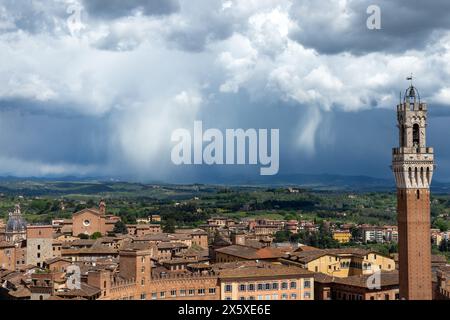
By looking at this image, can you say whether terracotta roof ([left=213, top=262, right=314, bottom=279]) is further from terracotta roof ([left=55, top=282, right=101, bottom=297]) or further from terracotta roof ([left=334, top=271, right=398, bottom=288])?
terracotta roof ([left=55, top=282, right=101, bottom=297])

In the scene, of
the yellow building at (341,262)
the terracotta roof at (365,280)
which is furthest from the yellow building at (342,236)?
the terracotta roof at (365,280)

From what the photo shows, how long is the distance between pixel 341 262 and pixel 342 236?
40115 mm

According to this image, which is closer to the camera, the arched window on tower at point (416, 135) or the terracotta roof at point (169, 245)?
the arched window on tower at point (416, 135)

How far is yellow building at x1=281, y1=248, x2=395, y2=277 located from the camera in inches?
1858

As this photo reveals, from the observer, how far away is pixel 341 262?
1918 inches

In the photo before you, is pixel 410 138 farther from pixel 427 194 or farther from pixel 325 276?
pixel 325 276

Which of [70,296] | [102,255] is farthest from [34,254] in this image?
[70,296]

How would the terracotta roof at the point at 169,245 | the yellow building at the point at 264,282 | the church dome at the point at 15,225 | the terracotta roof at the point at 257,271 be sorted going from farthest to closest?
the church dome at the point at 15,225 → the terracotta roof at the point at 169,245 → the terracotta roof at the point at 257,271 → the yellow building at the point at 264,282

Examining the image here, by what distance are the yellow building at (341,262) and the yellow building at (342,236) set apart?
35989 millimetres

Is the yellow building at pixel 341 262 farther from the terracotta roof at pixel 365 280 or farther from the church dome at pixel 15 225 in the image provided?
the church dome at pixel 15 225

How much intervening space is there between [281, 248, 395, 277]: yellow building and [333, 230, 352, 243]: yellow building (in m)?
36.0

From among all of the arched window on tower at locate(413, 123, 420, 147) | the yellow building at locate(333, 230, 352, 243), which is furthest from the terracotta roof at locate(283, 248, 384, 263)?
the yellow building at locate(333, 230, 352, 243)

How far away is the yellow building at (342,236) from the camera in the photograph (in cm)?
8642

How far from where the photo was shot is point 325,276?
43500mm
